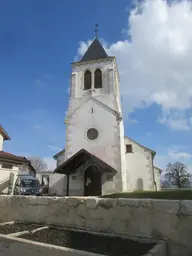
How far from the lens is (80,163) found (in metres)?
16.8

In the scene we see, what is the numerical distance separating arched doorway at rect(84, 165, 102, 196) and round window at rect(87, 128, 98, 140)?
9.06ft

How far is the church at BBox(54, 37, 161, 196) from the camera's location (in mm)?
16391

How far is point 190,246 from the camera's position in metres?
2.78

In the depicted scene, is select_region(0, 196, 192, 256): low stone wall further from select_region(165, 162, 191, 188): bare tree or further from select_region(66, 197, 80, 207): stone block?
select_region(165, 162, 191, 188): bare tree

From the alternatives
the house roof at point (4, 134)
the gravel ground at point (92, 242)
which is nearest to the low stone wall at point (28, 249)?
the gravel ground at point (92, 242)

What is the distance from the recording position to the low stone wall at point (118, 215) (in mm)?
2900

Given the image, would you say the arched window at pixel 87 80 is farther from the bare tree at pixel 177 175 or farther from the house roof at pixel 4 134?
the bare tree at pixel 177 175

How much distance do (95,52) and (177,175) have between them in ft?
125

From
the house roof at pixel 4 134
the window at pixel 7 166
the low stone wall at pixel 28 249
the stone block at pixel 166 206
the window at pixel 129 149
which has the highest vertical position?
the house roof at pixel 4 134

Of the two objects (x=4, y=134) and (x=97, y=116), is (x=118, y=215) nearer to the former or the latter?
(x=97, y=116)

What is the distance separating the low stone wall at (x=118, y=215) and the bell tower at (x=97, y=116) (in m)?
12.3

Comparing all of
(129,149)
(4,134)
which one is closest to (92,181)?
(129,149)

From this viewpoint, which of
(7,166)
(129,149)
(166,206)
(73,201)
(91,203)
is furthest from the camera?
(129,149)

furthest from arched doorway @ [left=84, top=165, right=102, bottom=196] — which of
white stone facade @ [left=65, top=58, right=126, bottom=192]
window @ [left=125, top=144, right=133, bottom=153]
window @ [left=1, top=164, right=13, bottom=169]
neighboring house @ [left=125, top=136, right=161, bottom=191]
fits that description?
window @ [left=125, top=144, right=133, bottom=153]
